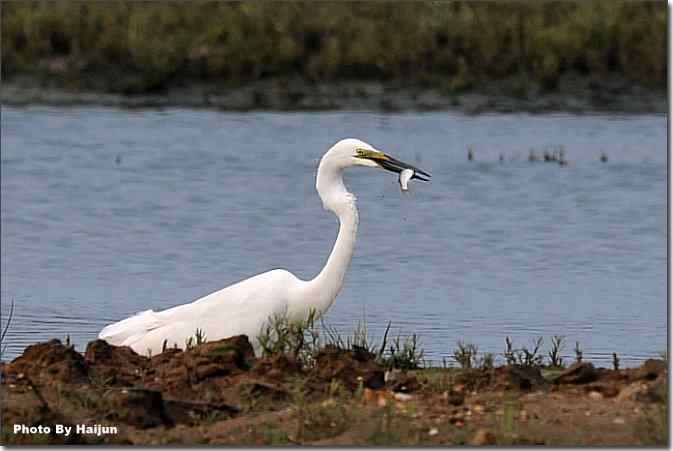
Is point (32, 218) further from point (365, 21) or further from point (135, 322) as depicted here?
point (365, 21)

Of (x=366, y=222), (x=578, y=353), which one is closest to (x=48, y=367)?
(x=578, y=353)

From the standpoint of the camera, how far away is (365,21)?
22828 mm

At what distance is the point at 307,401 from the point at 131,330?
5.45 feet

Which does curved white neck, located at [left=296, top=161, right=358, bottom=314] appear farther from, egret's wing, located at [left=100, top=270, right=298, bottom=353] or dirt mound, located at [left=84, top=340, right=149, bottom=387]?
dirt mound, located at [left=84, top=340, right=149, bottom=387]

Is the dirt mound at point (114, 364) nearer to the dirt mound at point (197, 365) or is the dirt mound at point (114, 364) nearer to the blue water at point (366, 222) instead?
the dirt mound at point (197, 365)

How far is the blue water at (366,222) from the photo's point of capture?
9.88 meters

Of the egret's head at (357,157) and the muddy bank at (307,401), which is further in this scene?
the egret's head at (357,157)

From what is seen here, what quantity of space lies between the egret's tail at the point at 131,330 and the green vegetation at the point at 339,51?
13.0 m

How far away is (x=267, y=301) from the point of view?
7.21 metres

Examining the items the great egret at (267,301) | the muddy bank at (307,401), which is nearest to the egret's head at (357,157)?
the great egret at (267,301)

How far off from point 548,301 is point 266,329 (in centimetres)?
366

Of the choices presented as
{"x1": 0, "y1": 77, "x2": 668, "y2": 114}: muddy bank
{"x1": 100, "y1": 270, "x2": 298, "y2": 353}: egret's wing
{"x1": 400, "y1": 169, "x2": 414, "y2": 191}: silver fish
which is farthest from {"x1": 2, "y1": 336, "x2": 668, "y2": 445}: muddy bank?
{"x1": 0, "y1": 77, "x2": 668, "y2": 114}: muddy bank

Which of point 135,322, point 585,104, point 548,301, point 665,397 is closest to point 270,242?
point 548,301

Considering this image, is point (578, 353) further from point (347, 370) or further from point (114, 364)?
point (114, 364)
